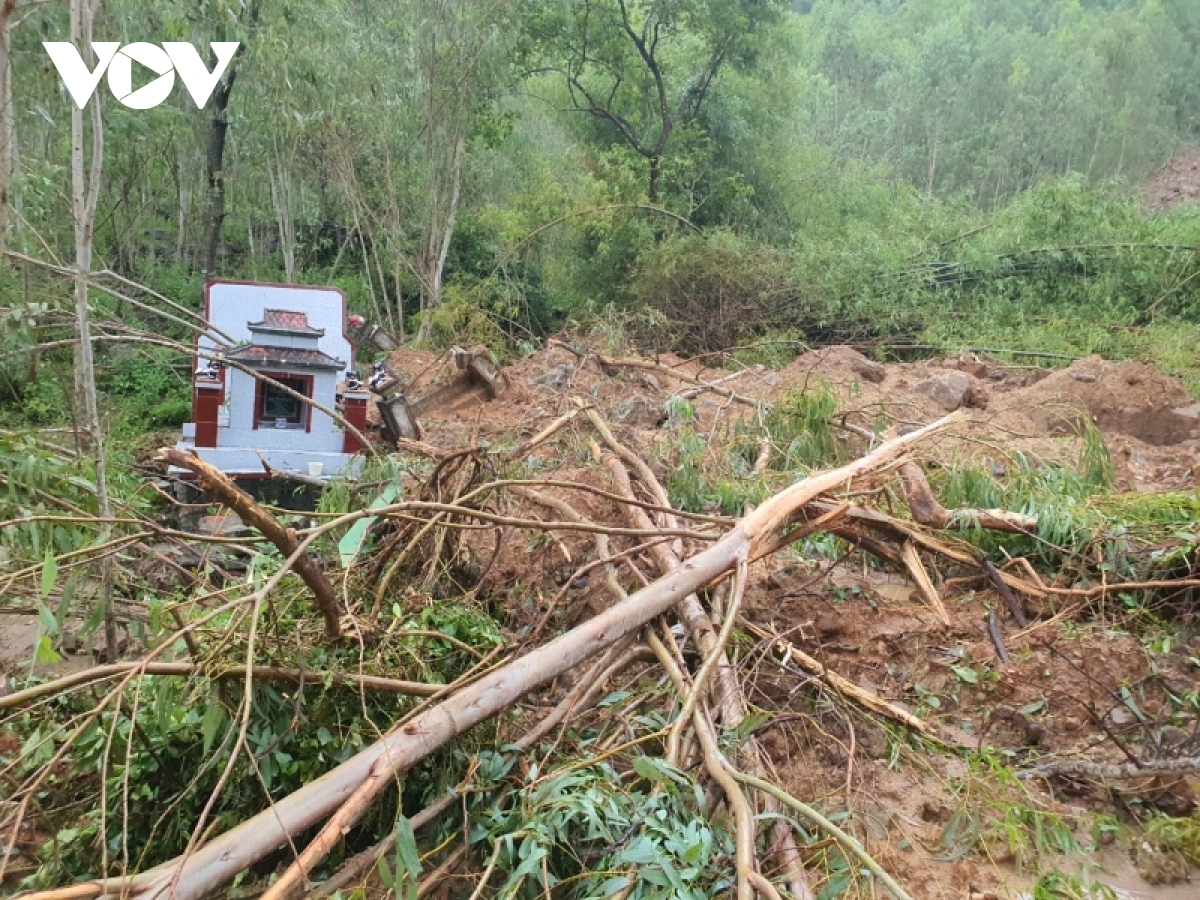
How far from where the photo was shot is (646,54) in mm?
12977

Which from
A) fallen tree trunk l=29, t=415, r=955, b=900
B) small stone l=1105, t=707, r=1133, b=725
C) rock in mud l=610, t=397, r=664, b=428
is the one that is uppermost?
fallen tree trunk l=29, t=415, r=955, b=900

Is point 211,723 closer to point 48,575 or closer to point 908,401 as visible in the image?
point 48,575

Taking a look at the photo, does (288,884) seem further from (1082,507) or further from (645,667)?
(1082,507)

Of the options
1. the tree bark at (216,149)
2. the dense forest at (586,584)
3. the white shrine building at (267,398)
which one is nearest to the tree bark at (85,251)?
the dense forest at (586,584)

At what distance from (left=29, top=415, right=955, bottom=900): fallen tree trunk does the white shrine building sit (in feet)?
9.69

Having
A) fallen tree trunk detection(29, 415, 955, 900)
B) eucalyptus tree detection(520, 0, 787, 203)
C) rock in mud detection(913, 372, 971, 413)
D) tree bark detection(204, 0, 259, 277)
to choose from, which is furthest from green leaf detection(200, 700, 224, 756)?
eucalyptus tree detection(520, 0, 787, 203)

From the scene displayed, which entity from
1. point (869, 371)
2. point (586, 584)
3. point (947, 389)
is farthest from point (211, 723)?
point (869, 371)

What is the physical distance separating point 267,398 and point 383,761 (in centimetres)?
417

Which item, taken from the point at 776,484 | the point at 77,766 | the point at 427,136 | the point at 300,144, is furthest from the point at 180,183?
the point at 77,766

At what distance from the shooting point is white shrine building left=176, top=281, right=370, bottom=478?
5.11 m

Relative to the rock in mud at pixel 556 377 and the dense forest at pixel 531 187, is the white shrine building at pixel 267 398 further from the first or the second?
the rock in mud at pixel 556 377

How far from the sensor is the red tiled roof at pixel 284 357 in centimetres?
515

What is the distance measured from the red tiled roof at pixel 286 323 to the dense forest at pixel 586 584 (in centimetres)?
49

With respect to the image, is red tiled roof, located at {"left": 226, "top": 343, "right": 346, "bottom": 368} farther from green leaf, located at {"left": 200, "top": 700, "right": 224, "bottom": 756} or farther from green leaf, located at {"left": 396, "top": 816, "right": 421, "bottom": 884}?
green leaf, located at {"left": 396, "top": 816, "right": 421, "bottom": 884}
